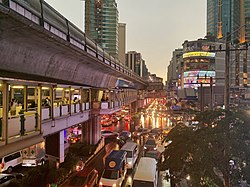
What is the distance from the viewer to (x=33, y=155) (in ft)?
57.2

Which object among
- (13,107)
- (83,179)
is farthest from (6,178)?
(13,107)

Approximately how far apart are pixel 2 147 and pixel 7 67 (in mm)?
4375

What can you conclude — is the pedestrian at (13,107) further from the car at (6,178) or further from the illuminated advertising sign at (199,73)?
the illuminated advertising sign at (199,73)

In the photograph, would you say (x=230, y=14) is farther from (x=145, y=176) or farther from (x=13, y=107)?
(x=13, y=107)

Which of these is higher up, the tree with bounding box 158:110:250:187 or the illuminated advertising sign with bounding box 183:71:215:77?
the illuminated advertising sign with bounding box 183:71:215:77

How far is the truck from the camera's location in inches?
679

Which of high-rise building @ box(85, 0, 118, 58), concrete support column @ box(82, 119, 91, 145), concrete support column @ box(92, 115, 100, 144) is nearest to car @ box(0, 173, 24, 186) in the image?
concrete support column @ box(82, 119, 91, 145)

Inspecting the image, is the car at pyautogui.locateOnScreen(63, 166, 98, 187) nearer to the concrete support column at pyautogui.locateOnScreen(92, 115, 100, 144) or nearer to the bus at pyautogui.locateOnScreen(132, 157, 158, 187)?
the bus at pyautogui.locateOnScreen(132, 157, 158, 187)

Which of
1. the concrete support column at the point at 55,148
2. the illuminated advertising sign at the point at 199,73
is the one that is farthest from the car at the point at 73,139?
the illuminated advertising sign at the point at 199,73

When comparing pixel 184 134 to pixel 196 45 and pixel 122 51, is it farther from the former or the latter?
pixel 122 51

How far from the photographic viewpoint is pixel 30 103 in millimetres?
10539

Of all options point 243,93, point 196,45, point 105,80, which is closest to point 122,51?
point 196,45

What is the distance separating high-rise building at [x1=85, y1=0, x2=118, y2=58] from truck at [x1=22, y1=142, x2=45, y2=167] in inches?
3282

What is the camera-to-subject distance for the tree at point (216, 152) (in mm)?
8398
